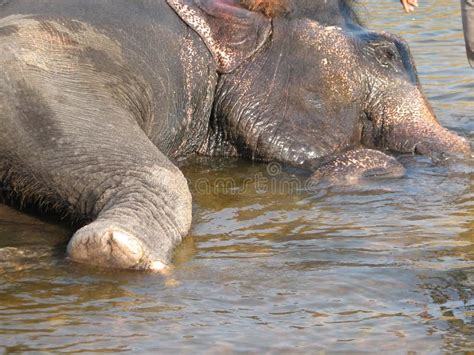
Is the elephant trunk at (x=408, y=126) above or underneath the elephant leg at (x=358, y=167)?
above

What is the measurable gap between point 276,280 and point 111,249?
0.73m

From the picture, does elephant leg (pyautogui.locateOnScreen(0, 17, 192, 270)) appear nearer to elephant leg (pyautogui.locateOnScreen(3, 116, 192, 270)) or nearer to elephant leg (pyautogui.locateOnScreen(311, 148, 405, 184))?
elephant leg (pyautogui.locateOnScreen(3, 116, 192, 270))

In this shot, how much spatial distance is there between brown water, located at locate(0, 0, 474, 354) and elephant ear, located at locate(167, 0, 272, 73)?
826mm

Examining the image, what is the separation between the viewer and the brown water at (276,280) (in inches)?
166

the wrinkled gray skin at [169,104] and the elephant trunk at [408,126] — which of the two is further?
the elephant trunk at [408,126]

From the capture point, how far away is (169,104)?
22.1 feet

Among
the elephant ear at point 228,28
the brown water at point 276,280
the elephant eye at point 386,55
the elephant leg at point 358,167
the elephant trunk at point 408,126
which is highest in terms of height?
the elephant ear at point 228,28

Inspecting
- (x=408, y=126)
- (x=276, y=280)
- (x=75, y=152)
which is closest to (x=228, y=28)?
(x=408, y=126)

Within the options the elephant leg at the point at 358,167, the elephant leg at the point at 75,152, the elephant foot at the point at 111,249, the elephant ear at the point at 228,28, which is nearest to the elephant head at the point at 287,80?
the elephant ear at the point at 228,28

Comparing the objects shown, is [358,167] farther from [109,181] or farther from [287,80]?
[109,181]

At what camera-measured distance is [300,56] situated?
23.5 feet

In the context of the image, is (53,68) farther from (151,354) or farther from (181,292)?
(151,354)

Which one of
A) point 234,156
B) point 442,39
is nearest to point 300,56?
point 234,156

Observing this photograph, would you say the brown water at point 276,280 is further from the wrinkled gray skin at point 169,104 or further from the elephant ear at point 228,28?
the elephant ear at point 228,28
